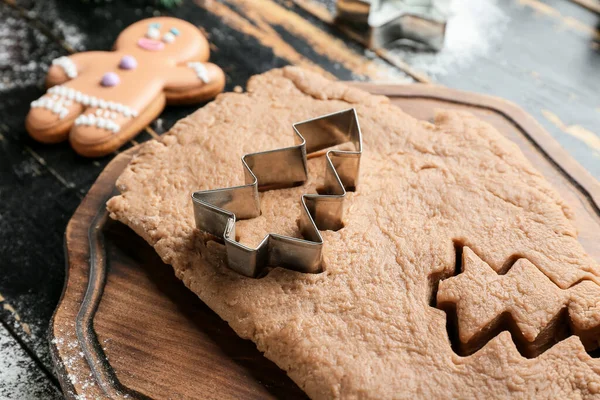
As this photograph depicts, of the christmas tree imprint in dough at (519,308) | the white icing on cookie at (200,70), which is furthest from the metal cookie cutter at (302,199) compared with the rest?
the white icing on cookie at (200,70)

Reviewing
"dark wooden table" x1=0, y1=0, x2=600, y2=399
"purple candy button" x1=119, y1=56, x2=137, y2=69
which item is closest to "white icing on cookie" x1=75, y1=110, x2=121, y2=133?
"dark wooden table" x1=0, y1=0, x2=600, y2=399

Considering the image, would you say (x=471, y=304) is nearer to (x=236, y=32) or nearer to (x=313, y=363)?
(x=313, y=363)

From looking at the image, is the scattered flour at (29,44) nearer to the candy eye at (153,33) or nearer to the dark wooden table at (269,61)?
the dark wooden table at (269,61)

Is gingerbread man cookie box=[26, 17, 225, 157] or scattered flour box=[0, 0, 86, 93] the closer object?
gingerbread man cookie box=[26, 17, 225, 157]

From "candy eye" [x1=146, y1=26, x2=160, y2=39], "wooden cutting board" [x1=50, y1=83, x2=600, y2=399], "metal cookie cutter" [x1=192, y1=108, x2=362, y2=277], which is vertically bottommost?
"wooden cutting board" [x1=50, y1=83, x2=600, y2=399]

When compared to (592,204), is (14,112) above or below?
below

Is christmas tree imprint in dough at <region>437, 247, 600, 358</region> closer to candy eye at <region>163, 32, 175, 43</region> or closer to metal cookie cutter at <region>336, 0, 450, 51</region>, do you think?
metal cookie cutter at <region>336, 0, 450, 51</region>

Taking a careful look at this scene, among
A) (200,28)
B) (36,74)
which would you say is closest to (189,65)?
(200,28)
